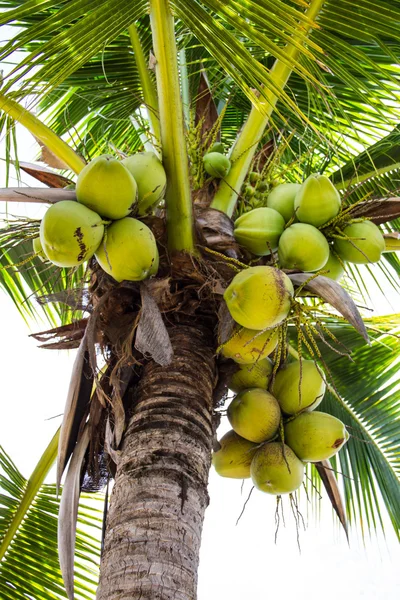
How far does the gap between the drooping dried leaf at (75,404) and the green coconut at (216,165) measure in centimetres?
88

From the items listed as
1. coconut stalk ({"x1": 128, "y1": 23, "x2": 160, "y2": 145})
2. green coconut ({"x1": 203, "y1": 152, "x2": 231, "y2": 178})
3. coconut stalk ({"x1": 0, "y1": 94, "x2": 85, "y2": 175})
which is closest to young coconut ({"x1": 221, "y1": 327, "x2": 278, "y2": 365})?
green coconut ({"x1": 203, "y1": 152, "x2": 231, "y2": 178})

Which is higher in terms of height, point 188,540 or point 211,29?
point 211,29

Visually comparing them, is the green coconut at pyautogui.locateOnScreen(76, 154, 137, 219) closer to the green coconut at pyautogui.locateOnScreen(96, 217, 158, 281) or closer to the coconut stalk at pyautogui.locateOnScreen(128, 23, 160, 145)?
the green coconut at pyautogui.locateOnScreen(96, 217, 158, 281)

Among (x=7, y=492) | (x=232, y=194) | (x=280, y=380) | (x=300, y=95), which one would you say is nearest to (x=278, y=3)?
(x=232, y=194)

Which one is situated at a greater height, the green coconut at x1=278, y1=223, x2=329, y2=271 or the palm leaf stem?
the green coconut at x1=278, y1=223, x2=329, y2=271

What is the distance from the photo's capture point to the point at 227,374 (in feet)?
6.65

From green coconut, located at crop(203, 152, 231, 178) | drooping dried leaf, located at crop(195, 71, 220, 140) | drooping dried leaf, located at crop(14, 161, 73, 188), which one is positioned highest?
drooping dried leaf, located at crop(195, 71, 220, 140)

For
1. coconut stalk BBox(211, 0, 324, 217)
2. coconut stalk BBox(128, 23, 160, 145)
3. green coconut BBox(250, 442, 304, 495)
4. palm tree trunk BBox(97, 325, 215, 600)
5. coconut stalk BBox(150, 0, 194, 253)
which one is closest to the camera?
palm tree trunk BBox(97, 325, 215, 600)

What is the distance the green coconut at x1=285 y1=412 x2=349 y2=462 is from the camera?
6.14 feet

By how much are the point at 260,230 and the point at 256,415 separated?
1.87 feet

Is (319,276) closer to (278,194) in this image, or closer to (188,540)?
(278,194)

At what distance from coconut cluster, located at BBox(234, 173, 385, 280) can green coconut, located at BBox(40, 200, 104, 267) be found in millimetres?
522

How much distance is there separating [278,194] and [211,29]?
24.7 inches

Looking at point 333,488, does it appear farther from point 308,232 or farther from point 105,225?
point 105,225
